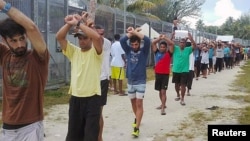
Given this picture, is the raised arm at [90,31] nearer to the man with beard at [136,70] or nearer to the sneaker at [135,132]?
the man with beard at [136,70]

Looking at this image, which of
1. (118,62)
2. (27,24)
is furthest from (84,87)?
(118,62)

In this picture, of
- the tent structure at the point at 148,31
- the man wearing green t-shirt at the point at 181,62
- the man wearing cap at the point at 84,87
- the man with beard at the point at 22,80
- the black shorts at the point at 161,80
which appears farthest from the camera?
the tent structure at the point at 148,31

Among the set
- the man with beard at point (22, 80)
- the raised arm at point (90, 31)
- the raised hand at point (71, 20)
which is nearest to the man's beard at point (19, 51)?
the man with beard at point (22, 80)

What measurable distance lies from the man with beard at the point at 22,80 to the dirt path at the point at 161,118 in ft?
10.6

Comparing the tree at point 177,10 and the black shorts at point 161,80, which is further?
the tree at point 177,10

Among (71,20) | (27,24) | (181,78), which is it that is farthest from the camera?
(181,78)

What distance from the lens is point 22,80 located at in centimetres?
329

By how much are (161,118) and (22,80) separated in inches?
213

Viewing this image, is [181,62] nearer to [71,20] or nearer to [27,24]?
[71,20]

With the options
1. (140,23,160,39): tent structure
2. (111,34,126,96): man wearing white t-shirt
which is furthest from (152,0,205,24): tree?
(111,34,126,96): man wearing white t-shirt

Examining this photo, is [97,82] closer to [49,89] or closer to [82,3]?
[49,89]

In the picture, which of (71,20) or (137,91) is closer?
(71,20)

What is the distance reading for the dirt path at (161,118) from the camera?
6848mm

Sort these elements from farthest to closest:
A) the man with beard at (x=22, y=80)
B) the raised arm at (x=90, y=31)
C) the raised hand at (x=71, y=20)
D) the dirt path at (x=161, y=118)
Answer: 1. the dirt path at (x=161, y=118)
2. the raised arm at (x=90, y=31)
3. the raised hand at (x=71, y=20)
4. the man with beard at (x=22, y=80)
